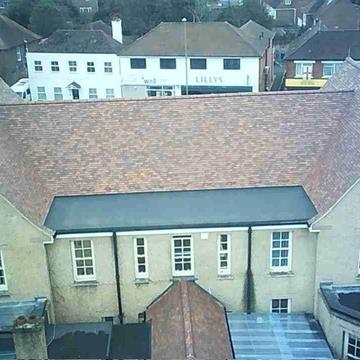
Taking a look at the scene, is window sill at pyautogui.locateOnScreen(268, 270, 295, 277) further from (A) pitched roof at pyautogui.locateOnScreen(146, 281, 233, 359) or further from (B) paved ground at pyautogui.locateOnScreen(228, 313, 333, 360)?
(A) pitched roof at pyautogui.locateOnScreen(146, 281, 233, 359)

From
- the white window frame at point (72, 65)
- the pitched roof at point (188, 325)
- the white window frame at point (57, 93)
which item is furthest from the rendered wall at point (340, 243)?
the white window frame at point (57, 93)

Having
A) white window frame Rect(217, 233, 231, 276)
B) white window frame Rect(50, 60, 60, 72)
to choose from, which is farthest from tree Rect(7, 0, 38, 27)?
white window frame Rect(217, 233, 231, 276)

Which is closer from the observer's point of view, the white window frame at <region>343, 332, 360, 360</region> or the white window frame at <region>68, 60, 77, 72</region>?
the white window frame at <region>343, 332, 360, 360</region>

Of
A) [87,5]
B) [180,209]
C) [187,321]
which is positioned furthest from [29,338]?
[87,5]

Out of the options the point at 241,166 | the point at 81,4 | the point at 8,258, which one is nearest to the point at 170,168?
the point at 241,166

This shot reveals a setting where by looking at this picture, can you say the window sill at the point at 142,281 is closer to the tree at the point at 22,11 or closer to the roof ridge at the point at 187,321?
the roof ridge at the point at 187,321

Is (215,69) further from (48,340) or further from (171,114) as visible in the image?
(48,340)
